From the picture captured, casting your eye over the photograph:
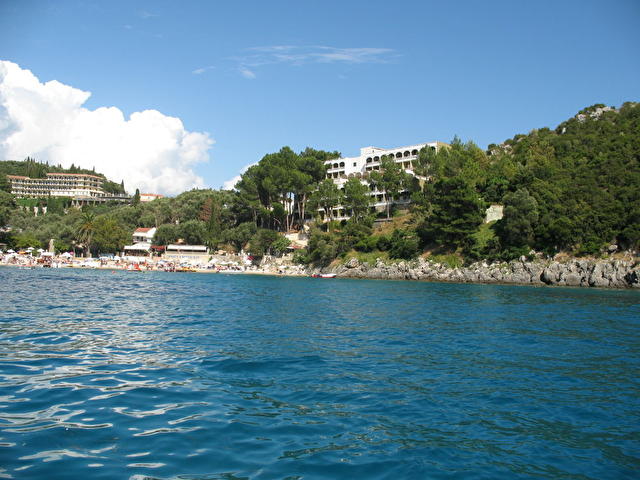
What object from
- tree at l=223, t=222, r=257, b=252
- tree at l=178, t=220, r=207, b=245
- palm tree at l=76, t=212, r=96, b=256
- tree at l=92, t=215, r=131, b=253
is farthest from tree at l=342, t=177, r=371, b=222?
palm tree at l=76, t=212, r=96, b=256

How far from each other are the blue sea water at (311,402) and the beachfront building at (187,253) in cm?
7468

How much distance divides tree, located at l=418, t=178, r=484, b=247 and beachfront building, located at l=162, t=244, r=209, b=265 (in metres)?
45.4

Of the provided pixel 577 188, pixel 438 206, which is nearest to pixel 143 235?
pixel 438 206

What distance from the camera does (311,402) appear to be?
28.0 ft

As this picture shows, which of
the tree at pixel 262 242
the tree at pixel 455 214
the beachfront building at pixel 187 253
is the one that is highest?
the tree at pixel 455 214

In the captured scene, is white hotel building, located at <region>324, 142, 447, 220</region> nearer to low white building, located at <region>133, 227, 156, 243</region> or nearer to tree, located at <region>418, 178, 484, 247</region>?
tree, located at <region>418, 178, 484, 247</region>

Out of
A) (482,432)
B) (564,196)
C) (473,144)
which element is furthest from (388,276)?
(482,432)

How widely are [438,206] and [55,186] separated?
14064cm

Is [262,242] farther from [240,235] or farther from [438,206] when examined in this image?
[438,206]

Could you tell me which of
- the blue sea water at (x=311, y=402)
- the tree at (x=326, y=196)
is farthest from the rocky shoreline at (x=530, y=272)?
the blue sea water at (x=311, y=402)

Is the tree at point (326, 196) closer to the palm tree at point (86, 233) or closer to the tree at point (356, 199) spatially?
the tree at point (356, 199)

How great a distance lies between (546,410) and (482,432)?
6.35 ft

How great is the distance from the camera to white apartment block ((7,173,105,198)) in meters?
154

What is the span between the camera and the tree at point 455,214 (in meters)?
63.9
